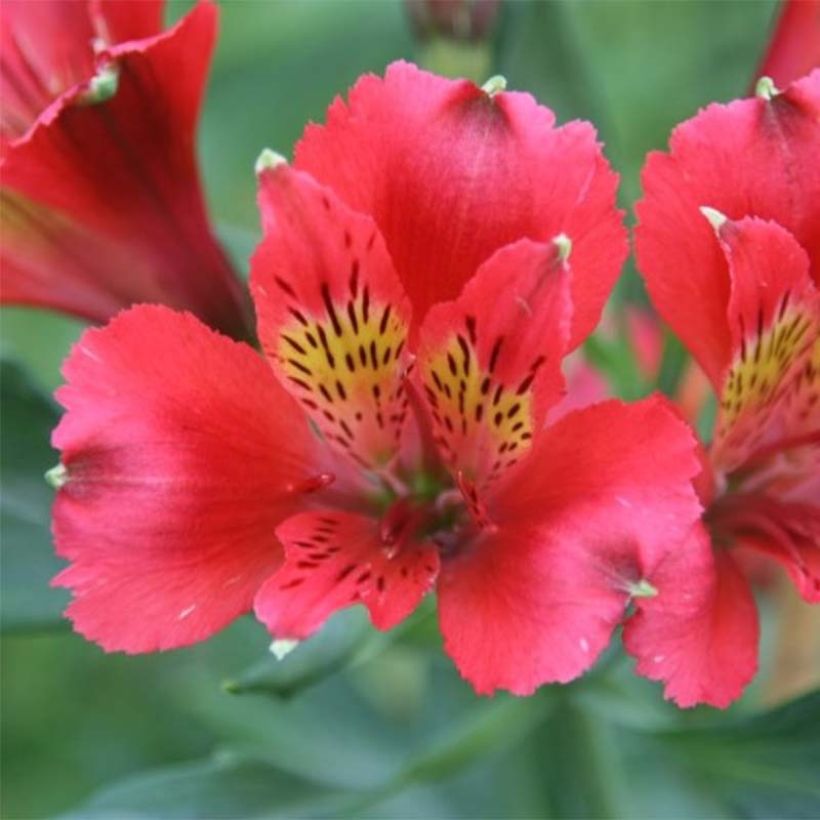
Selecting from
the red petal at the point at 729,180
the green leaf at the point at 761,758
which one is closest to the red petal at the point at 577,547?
the red petal at the point at 729,180

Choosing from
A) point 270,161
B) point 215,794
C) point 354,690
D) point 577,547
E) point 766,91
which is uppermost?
point 270,161

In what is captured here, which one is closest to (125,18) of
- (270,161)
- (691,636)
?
(270,161)

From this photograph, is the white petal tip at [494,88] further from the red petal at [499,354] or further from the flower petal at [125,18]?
the flower petal at [125,18]

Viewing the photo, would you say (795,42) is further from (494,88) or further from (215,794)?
(215,794)

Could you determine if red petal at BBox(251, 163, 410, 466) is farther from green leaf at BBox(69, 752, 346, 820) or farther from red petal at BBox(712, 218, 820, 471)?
green leaf at BBox(69, 752, 346, 820)

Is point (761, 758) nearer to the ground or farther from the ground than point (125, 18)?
nearer to the ground

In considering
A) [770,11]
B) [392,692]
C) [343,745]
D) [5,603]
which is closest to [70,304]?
[5,603]

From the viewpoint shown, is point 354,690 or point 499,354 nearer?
point 499,354
